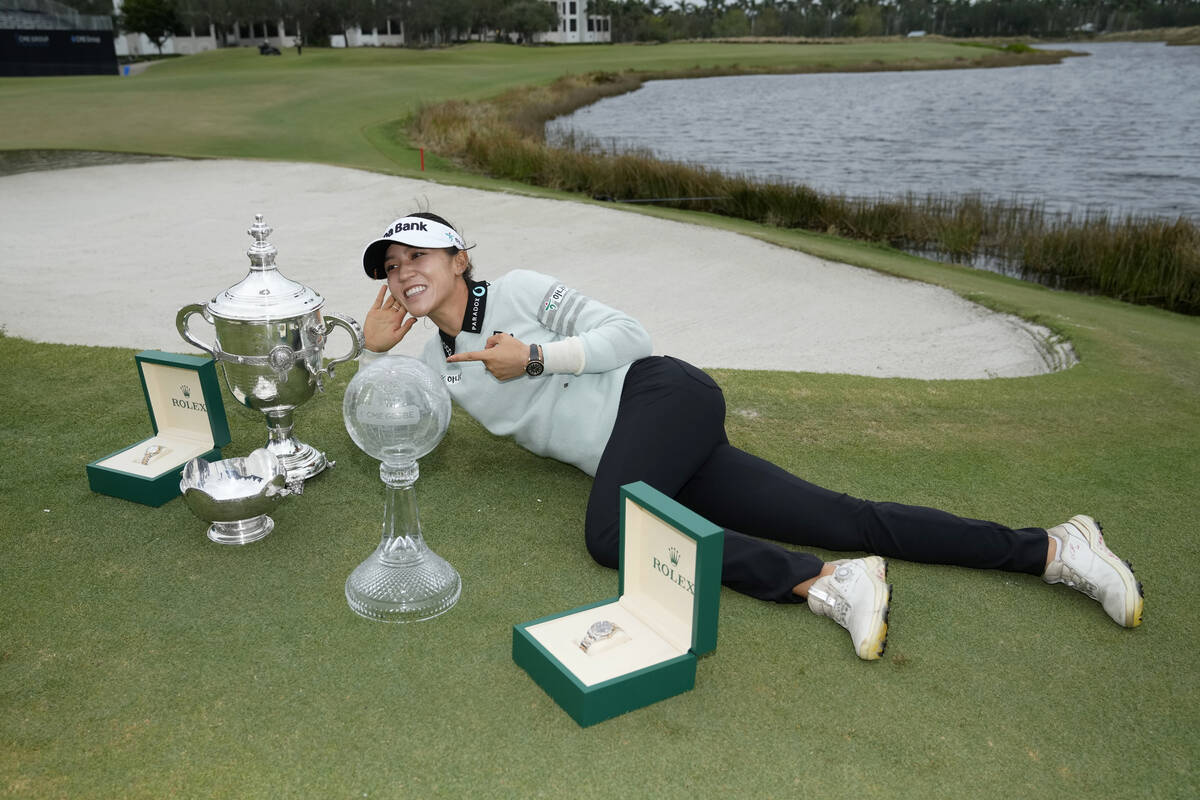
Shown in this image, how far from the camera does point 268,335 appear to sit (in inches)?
112

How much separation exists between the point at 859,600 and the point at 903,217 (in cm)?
997

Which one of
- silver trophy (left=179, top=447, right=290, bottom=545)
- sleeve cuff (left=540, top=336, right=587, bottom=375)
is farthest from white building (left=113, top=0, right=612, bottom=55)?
sleeve cuff (left=540, top=336, right=587, bottom=375)

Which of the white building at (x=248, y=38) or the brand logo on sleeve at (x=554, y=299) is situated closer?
the brand logo on sleeve at (x=554, y=299)

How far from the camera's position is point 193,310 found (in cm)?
296

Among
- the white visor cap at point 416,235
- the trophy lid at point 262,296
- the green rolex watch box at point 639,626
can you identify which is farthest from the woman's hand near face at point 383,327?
the green rolex watch box at point 639,626

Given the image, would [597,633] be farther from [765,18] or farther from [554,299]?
[765,18]

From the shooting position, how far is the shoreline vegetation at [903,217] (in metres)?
8.94

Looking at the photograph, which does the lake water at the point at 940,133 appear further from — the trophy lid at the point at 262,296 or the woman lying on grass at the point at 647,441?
the trophy lid at the point at 262,296

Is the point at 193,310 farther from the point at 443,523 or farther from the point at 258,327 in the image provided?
the point at 443,523

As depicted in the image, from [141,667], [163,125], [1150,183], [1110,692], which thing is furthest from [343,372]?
[1150,183]

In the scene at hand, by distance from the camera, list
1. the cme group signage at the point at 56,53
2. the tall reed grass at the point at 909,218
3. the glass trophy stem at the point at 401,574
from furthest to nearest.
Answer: the cme group signage at the point at 56,53 → the tall reed grass at the point at 909,218 → the glass trophy stem at the point at 401,574

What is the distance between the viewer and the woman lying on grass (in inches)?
96.0

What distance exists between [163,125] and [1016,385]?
17.3m

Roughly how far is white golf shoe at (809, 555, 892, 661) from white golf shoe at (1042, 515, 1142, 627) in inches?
22.1
